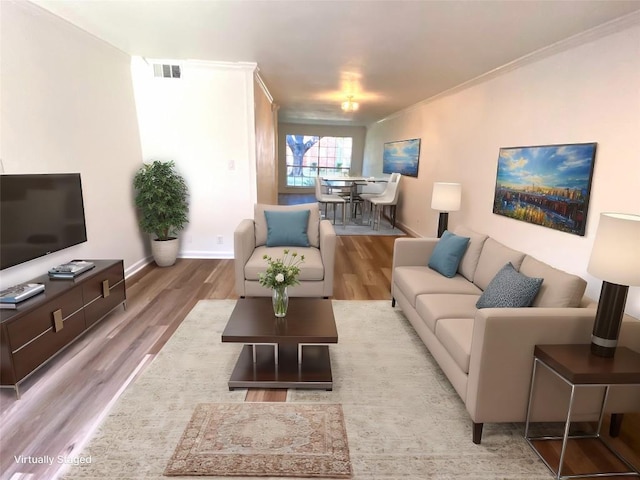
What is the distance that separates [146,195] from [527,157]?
4.17m

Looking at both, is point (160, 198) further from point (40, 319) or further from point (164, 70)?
point (40, 319)

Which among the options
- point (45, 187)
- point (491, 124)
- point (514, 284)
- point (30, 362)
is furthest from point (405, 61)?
point (30, 362)

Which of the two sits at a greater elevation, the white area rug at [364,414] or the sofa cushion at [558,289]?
the sofa cushion at [558,289]

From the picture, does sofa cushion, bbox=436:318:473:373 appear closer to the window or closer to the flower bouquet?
the flower bouquet

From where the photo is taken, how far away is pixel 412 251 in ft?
11.0

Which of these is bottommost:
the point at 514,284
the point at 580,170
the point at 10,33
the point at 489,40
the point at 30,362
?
the point at 30,362

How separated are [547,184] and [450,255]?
1175mm

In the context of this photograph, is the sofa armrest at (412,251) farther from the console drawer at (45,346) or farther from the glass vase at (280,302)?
the console drawer at (45,346)

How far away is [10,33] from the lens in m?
2.51

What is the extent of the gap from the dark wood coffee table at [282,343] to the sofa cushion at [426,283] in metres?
0.74

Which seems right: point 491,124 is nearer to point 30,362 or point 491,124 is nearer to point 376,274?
point 376,274

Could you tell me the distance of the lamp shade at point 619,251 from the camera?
156 cm

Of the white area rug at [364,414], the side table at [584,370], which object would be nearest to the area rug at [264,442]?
the white area rug at [364,414]

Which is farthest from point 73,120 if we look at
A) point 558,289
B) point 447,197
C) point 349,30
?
point 558,289
